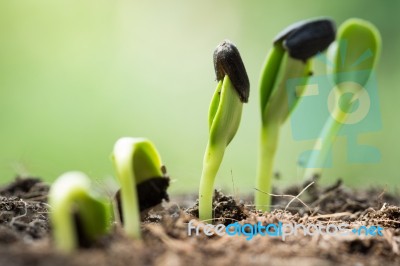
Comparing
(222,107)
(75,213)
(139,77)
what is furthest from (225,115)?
(139,77)

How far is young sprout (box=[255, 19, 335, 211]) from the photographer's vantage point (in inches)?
40.5

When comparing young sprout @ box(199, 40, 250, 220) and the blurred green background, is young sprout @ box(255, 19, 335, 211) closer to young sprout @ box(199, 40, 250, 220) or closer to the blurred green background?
young sprout @ box(199, 40, 250, 220)

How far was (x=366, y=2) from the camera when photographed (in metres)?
4.32

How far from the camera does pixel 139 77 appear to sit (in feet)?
14.9

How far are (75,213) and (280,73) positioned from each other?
1.96ft

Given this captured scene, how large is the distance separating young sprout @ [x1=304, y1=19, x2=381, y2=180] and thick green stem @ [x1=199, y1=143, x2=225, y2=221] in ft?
1.40

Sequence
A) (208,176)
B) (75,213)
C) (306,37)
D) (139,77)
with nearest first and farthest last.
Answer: (75,213) < (208,176) < (306,37) < (139,77)

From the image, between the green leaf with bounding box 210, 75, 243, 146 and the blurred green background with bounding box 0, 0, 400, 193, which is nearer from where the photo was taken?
the green leaf with bounding box 210, 75, 243, 146

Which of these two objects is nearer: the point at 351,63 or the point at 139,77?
the point at 351,63

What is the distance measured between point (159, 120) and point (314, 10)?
195 centimetres
